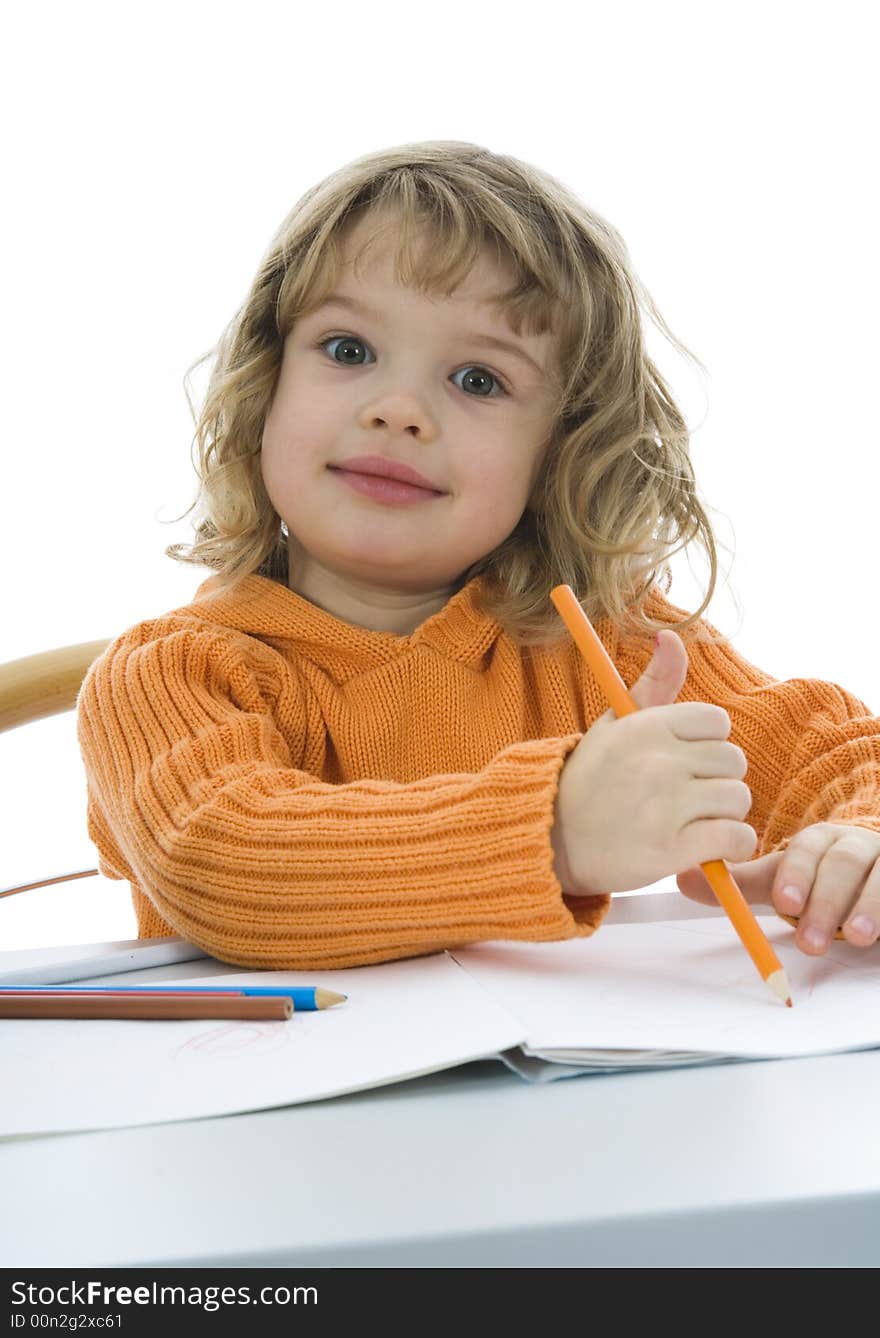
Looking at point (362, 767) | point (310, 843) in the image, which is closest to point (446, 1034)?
point (310, 843)

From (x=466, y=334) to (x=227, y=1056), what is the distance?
1.64 ft

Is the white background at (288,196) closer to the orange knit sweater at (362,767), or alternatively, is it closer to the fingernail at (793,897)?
the orange knit sweater at (362,767)

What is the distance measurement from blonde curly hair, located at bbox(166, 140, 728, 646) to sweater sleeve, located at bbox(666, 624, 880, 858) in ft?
0.20

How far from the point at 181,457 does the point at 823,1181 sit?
139cm

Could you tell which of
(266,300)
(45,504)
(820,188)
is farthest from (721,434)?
(266,300)

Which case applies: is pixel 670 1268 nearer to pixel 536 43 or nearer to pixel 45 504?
pixel 45 504

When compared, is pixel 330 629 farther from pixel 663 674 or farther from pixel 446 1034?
pixel 446 1034

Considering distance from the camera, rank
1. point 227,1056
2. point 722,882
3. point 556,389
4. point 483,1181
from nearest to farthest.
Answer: point 483,1181, point 227,1056, point 722,882, point 556,389

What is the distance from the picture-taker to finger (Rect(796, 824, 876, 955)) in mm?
547

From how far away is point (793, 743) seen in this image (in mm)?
799

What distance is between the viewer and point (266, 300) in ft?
2.86

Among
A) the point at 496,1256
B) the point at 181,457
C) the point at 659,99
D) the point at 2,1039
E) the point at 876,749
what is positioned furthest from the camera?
the point at 659,99

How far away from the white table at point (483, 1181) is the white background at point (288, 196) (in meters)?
1.19

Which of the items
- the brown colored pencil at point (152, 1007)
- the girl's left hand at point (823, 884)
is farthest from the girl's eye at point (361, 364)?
the brown colored pencil at point (152, 1007)
